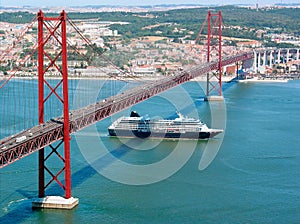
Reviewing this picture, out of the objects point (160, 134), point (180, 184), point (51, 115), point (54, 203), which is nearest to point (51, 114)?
point (51, 115)

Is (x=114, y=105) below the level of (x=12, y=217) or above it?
above

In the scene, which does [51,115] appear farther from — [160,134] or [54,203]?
[54,203]

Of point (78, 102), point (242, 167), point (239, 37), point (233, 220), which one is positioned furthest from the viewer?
point (239, 37)

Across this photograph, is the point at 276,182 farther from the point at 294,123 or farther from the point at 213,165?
the point at 294,123

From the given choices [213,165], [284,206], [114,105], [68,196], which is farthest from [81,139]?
[284,206]

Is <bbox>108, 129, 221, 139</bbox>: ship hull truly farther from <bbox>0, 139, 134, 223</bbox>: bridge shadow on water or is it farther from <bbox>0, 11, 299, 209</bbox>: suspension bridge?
<bbox>0, 139, 134, 223</bbox>: bridge shadow on water

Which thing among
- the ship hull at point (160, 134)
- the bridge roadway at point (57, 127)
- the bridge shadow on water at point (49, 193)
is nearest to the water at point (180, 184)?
the bridge shadow on water at point (49, 193)

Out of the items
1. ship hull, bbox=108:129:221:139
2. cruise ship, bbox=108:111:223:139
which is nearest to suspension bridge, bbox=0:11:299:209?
cruise ship, bbox=108:111:223:139
